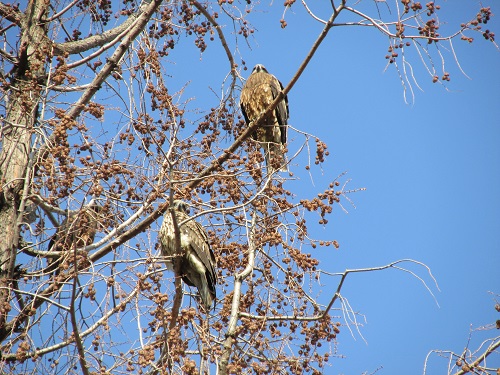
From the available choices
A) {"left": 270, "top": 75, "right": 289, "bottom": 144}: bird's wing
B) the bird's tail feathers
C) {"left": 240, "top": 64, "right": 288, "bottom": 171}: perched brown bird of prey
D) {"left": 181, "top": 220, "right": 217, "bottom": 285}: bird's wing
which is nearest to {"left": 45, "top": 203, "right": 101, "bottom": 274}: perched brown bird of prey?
{"left": 181, "top": 220, "right": 217, "bottom": 285}: bird's wing

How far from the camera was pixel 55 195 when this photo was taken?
550 centimetres

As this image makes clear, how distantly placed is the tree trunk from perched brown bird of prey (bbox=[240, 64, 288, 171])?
98.3 inches

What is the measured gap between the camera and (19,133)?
607cm

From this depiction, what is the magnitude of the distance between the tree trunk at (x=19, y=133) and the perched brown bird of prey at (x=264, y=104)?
2.50m

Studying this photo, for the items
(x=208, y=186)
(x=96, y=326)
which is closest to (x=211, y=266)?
(x=208, y=186)

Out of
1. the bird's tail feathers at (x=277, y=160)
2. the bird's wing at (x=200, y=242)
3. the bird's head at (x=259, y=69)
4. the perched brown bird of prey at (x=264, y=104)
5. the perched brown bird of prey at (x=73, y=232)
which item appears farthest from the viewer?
the bird's head at (x=259, y=69)

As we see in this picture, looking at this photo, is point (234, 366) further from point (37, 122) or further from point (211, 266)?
point (37, 122)

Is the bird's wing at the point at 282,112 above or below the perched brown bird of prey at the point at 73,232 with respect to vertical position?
above

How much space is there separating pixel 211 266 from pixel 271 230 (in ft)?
3.45

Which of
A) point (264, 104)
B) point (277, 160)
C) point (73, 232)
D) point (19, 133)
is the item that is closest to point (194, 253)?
point (277, 160)

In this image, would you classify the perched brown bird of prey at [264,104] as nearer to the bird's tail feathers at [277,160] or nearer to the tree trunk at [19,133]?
the bird's tail feathers at [277,160]

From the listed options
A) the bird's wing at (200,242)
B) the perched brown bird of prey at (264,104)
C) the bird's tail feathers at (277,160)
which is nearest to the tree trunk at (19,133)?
the bird's wing at (200,242)

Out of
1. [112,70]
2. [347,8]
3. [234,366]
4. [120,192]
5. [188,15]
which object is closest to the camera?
[234,366]

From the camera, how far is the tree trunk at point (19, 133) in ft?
18.5
